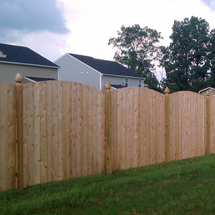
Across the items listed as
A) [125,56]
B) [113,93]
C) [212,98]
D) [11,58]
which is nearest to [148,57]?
[125,56]

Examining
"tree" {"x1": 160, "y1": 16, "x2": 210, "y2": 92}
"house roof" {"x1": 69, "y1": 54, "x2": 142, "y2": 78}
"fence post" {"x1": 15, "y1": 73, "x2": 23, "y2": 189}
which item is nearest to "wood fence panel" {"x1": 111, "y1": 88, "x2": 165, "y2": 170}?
"fence post" {"x1": 15, "y1": 73, "x2": 23, "y2": 189}

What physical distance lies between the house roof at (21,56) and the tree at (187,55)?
740 inches

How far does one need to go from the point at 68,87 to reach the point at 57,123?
0.71 m

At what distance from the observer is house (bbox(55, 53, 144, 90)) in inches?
1283

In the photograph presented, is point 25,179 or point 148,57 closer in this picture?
point 25,179

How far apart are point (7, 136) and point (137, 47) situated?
163 feet

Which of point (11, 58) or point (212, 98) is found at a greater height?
point (11, 58)

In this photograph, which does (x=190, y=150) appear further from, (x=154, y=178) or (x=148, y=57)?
(x=148, y=57)

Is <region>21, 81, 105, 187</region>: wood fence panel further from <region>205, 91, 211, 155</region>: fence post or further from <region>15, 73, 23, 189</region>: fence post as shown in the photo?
<region>205, 91, 211, 155</region>: fence post

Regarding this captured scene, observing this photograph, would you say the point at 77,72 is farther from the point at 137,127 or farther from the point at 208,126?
the point at 137,127

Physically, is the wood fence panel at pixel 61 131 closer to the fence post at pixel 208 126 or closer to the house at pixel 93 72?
the fence post at pixel 208 126

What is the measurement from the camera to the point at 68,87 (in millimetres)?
5758

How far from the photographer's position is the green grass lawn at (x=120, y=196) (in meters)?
3.94

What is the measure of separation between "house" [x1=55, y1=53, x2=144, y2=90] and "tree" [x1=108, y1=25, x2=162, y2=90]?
13248 millimetres
